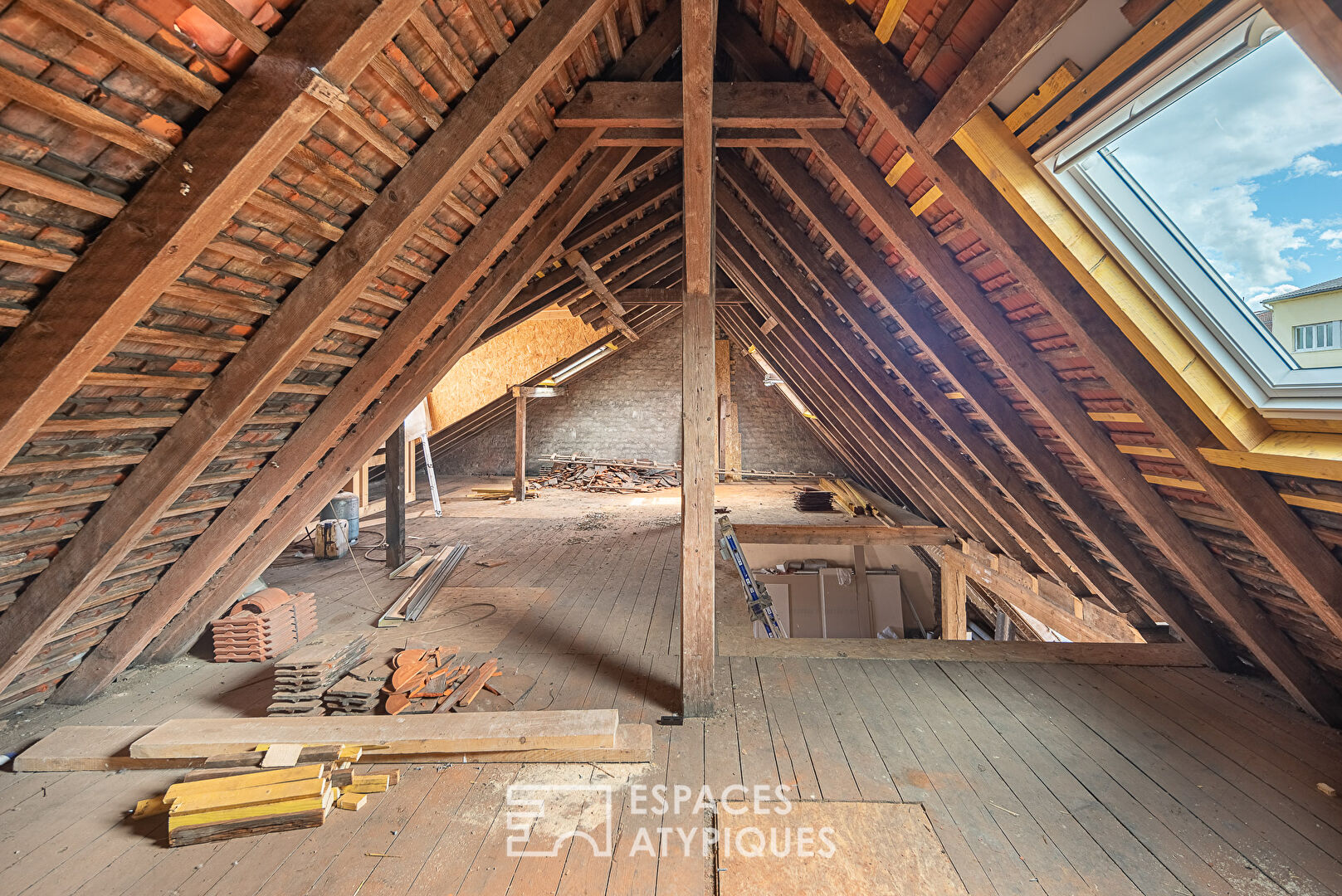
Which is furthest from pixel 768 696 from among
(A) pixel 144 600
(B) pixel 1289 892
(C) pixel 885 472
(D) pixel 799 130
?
(C) pixel 885 472

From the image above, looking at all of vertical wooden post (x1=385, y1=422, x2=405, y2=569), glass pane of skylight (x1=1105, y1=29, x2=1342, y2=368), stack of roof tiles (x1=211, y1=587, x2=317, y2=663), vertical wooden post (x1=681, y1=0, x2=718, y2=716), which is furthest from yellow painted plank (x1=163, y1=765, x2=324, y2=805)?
glass pane of skylight (x1=1105, y1=29, x2=1342, y2=368)

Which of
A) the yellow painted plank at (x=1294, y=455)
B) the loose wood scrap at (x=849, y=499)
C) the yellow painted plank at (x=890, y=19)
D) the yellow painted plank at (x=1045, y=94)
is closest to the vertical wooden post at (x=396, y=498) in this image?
the yellow painted plank at (x=890, y=19)

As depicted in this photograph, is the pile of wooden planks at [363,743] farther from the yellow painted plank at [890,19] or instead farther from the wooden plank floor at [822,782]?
the yellow painted plank at [890,19]

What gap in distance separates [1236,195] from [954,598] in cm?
692

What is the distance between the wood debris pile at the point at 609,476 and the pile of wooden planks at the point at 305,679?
27.0 ft

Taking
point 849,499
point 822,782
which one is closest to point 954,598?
point 849,499

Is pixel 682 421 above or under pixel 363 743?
above

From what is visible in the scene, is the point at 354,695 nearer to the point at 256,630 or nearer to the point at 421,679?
the point at 421,679

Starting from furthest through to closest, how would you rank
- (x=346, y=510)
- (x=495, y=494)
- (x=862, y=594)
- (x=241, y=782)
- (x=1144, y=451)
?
(x=495, y=494), (x=862, y=594), (x=346, y=510), (x=1144, y=451), (x=241, y=782)

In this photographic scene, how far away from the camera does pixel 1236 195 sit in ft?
5.30

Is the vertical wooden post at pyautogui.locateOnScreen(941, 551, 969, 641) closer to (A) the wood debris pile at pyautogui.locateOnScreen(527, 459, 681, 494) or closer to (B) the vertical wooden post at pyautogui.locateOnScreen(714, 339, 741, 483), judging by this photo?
(B) the vertical wooden post at pyautogui.locateOnScreen(714, 339, 741, 483)

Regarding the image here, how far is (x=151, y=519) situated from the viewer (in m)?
2.61

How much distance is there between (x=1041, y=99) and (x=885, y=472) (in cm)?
650

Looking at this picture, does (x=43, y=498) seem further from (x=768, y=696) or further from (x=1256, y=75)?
(x=1256, y=75)
